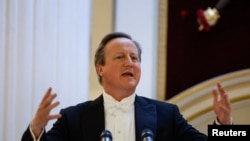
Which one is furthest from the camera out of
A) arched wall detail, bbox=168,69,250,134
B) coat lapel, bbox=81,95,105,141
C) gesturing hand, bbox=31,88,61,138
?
arched wall detail, bbox=168,69,250,134

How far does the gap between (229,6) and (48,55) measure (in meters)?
1.49

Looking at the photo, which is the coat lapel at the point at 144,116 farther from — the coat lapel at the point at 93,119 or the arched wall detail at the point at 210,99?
the arched wall detail at the point at 210,99

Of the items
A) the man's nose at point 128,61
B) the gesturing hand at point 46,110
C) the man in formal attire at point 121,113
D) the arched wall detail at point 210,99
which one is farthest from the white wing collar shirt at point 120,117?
the arched wall detail at point 210,99

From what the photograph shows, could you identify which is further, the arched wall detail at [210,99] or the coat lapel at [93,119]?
the arched wall detail at [210,99]

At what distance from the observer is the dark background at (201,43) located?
324cm

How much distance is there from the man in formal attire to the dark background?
1146 mm

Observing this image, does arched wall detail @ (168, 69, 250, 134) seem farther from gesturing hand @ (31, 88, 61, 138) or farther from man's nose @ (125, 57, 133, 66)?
gesturing hand @ (31, 88, 61, 138)

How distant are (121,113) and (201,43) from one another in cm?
139

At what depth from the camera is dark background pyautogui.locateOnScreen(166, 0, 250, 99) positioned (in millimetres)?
3240

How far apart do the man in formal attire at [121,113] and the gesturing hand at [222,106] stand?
0.26ft

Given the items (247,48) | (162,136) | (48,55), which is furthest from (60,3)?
(247,48)

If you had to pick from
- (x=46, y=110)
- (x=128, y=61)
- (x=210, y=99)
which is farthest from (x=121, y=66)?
(x=210, y=99)

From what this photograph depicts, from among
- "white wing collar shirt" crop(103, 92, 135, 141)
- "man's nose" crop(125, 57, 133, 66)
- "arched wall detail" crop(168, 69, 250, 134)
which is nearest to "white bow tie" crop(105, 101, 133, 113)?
"white wing collar shirt" crop(103, 92, 135, 141)

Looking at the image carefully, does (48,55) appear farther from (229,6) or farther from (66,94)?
(229,6)
